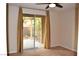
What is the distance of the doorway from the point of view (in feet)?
5.58

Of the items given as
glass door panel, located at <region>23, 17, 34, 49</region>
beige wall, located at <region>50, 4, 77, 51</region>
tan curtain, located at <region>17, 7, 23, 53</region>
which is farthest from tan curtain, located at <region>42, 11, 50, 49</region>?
tan curtain, located at <region>17, 7, 23, 53</region>

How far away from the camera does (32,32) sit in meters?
Answer: 1.79

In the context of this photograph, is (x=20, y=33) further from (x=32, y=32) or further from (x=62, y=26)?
(x=62, y=26)

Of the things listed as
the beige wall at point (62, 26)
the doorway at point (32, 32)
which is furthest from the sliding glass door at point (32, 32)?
the beige wall at point (62, 26)

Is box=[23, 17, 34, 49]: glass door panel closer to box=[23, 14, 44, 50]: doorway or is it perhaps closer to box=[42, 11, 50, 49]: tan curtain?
box=[23, 14, 44, 50]: doorway

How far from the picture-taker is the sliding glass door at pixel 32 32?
1.70 m

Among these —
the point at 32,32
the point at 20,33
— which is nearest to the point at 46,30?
the point at 32,32

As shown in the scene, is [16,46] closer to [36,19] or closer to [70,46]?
[36,19]

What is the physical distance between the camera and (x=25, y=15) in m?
1.67

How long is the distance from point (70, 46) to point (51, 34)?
0.45 meters

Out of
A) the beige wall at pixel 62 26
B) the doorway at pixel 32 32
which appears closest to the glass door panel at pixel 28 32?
the doorway at pixel 32 32

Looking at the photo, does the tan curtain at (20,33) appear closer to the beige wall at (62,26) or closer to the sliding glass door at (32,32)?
the sliding glass door at (32,32)

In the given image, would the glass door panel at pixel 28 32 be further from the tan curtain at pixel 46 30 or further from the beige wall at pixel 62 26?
the beige wall at pixel 62 26

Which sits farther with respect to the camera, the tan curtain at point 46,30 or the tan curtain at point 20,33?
the tan curtain at point 46,30
